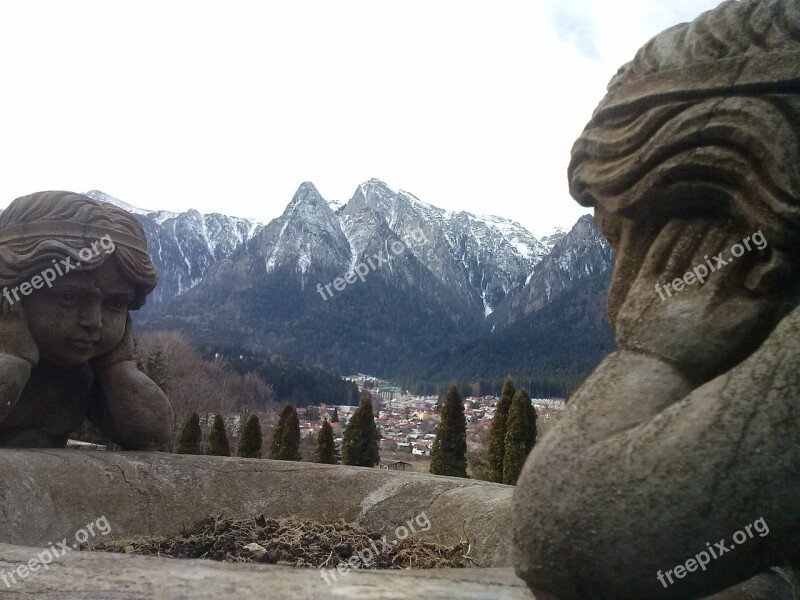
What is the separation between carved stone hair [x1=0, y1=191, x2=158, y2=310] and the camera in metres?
3.56

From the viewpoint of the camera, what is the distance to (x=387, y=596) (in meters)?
1.53

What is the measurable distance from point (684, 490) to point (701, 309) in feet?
1.55

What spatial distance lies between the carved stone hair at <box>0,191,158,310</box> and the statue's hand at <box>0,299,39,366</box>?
0.46 ft

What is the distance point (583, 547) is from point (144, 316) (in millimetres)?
84306

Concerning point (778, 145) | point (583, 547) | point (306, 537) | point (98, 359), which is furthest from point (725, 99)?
point (98, 359)

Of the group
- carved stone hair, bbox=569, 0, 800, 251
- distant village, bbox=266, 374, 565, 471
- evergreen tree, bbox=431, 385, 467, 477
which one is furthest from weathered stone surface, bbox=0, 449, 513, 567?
distant village, bbox=266, 374, 565, 471

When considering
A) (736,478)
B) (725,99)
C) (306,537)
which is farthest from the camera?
(306,537)

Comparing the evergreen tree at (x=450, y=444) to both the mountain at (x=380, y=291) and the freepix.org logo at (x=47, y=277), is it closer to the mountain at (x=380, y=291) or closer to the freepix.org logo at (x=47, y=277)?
the freepix.org logo at (x=47, y=277)

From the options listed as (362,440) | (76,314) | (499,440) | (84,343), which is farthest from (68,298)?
(499,440)

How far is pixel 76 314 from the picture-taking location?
3658mm

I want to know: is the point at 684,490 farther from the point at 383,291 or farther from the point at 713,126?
the point at 383,291

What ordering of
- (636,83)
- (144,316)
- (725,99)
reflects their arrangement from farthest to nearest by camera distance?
1. (144,316)
2. (636,83)
3. (725,99)

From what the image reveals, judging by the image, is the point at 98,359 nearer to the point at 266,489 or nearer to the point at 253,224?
the point at 266,489

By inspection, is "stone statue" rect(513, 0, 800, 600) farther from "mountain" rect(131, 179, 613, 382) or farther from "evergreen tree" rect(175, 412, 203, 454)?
"mountain" rect(131, 179, 613, 382)
